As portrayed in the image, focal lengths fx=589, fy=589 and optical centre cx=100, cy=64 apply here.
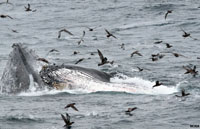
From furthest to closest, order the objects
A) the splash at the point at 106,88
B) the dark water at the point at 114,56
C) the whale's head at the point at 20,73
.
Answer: the splash at the point at 106,88 → the whale's head at the point at 20,73 → the dark water at the point at 114,56

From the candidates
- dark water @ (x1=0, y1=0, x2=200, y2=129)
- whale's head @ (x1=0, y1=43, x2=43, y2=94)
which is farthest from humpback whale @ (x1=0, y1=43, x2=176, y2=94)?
dark water @ (x1=0, y1=0, x2=200, y2=129)

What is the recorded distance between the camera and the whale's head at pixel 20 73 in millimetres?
23891

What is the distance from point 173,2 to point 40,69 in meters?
35.7

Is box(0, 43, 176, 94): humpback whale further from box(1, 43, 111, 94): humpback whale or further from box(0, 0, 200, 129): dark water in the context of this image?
box(0, 0, 200, 129): dark water

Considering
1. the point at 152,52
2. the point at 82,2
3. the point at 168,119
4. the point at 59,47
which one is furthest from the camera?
the point at 82,2

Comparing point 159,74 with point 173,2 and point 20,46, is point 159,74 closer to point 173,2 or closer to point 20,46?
point 20,46

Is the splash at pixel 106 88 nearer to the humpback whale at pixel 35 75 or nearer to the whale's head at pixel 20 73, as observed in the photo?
the humpback whale at pixel 35 75

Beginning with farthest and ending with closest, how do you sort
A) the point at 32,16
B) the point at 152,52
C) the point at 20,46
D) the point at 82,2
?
the point at 82,2 → the point at 32,16 → the point at 152,52 → the point at 20,46

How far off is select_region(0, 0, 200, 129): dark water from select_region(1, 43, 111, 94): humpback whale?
0.41m

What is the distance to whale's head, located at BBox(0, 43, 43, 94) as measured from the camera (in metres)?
23.9

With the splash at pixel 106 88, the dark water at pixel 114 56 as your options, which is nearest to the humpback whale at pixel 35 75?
the splash at pixel 106 88

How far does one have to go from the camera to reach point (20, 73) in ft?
79.4

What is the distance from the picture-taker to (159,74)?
28.7 meters

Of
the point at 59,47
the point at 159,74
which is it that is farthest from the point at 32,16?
the point at 159,74
